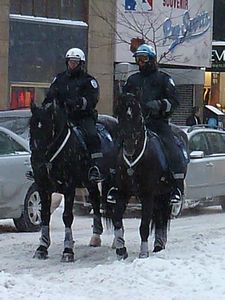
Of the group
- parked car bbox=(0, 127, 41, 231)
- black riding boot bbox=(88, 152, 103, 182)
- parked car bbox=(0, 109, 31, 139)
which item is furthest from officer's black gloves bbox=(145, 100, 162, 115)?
parked car bbox=(0, 109, 31, 139)

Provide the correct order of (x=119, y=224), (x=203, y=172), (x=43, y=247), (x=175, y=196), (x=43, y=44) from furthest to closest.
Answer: (x=43, y=44), (x=203, y=172), (x=175, y=196), (x=43, y=247), (x=119, y=224)

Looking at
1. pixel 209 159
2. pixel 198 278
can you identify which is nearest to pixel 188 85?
pixel 209 159

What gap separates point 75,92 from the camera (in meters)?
11.8

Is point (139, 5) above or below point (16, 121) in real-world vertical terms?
above

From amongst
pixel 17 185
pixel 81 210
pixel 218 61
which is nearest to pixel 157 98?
pixel 17 185

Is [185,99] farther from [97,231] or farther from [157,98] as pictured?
[157,98]

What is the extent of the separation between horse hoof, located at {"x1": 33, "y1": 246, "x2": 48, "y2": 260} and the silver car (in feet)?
22.1

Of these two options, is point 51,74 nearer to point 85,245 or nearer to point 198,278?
point 85,245

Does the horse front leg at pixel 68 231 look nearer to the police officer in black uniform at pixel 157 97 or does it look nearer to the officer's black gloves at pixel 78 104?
the officer's black gloves at pixel 78 104

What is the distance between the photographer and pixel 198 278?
941cm

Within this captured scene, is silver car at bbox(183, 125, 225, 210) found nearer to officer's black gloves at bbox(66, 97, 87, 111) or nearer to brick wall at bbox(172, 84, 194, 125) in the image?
officer's black gloves at bbox(66, 97, 87, 111)

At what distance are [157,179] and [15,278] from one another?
Result: 9.76 ft

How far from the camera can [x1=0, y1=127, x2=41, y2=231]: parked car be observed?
14.6 m

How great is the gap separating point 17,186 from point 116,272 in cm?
546
